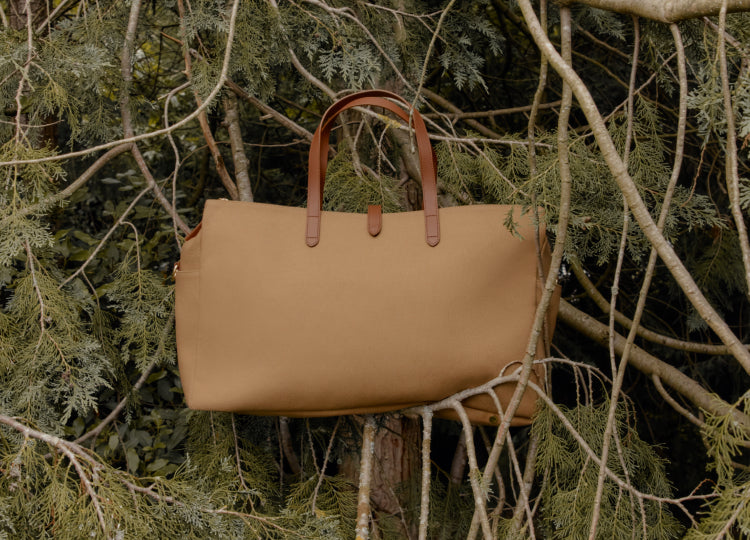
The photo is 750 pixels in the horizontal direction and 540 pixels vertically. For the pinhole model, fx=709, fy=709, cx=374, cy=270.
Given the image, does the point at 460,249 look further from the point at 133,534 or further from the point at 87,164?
the point at 87,164

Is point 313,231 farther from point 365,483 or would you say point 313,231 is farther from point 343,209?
point 365,483

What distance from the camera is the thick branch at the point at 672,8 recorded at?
2.75 ft

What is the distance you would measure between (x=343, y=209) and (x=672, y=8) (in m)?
0.79

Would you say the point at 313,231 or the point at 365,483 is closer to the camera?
the point at 313,231

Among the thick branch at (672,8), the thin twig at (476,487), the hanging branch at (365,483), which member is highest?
the thick branch at (672,8)

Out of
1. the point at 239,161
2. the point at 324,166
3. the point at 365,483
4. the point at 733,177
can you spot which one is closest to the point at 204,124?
the point at 239,161

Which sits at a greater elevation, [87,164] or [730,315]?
[87,164]

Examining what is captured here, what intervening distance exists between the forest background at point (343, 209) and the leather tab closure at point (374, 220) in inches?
9.4

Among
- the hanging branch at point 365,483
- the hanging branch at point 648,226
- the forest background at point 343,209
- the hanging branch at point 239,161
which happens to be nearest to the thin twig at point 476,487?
the forest background at point 343,209

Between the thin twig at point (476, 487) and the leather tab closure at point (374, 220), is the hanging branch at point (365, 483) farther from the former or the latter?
the leather tab closure at point (374, 220)

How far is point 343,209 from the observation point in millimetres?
1529

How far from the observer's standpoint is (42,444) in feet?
4.58

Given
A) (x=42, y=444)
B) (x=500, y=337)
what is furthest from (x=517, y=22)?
(x=42, y=444)

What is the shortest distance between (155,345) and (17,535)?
477 mm
